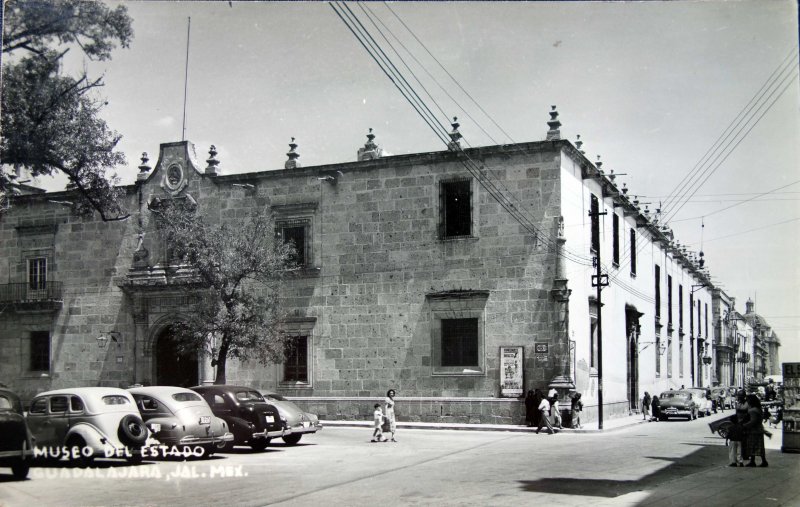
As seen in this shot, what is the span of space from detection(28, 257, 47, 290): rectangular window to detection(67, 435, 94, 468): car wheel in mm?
9682

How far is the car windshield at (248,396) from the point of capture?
18578 millimetres

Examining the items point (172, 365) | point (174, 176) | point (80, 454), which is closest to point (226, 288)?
point (172, 365)

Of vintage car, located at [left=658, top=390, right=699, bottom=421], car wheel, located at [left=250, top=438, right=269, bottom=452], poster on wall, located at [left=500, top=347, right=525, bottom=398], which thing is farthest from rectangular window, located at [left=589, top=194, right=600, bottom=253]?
car wheel, located at [left=250, top=438, right=269, bottom=452]

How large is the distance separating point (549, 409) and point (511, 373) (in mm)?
1906

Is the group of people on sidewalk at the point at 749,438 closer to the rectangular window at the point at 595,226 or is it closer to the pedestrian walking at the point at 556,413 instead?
the pedestrian walking at the point at 556,413

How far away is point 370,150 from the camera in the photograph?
28641 millimetres

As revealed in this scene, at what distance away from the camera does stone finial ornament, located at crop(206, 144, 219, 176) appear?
2967 cm

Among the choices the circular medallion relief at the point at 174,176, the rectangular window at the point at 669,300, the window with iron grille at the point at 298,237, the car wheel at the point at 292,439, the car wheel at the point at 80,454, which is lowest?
the car wheel at the point at 292,439

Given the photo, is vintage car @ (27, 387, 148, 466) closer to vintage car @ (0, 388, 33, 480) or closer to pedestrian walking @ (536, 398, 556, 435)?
vintage car @ (0, 388, 33, 480)

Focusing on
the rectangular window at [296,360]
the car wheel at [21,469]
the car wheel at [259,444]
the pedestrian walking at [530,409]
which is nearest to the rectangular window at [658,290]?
the pedestrian walking at [530,409]

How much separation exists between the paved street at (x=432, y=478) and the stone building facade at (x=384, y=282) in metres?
6.77

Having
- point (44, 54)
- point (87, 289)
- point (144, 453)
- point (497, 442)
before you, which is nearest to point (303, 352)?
point (87, 289)

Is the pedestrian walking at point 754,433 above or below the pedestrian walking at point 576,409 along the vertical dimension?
above

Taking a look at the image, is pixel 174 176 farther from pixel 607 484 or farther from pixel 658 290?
pixel 658 290
